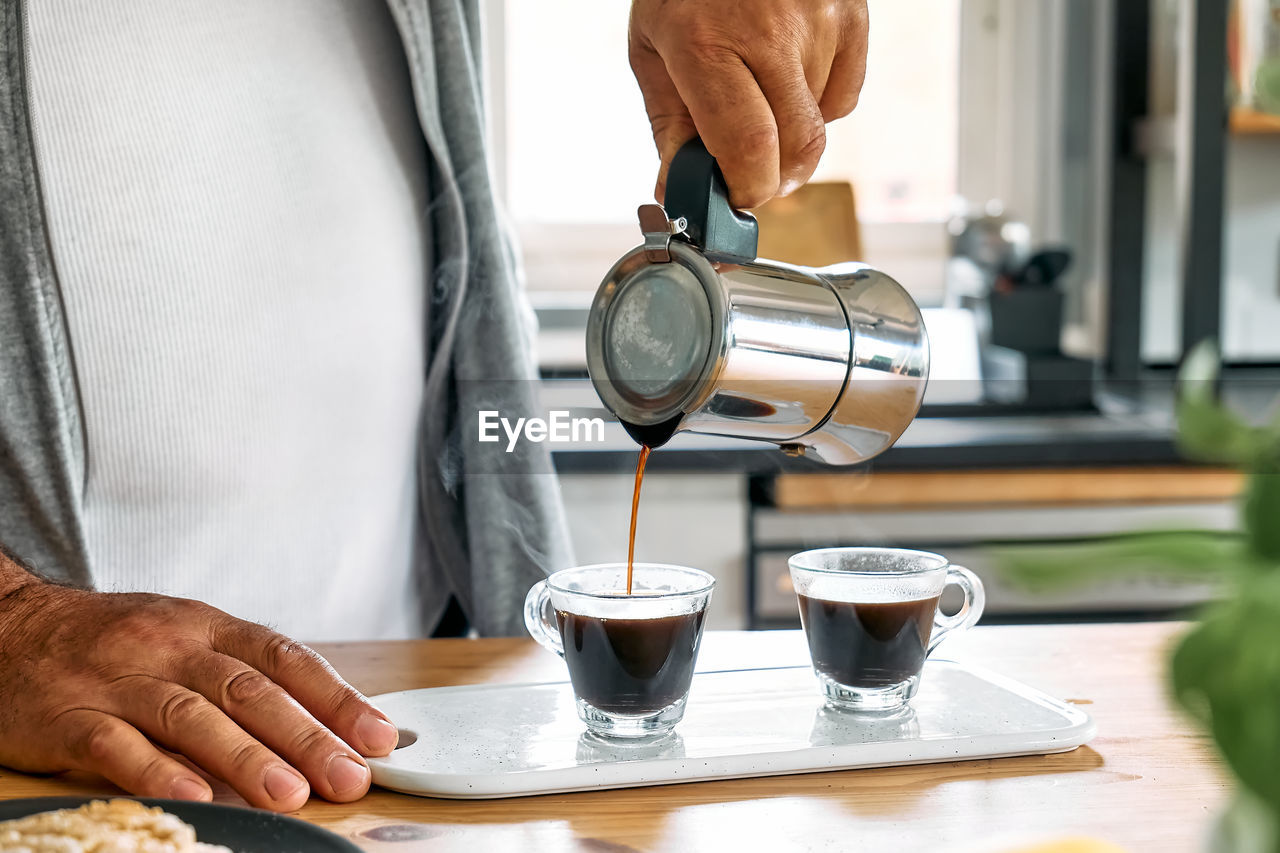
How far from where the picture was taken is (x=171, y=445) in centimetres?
95

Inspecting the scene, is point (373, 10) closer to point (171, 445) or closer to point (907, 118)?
point (171, 445)

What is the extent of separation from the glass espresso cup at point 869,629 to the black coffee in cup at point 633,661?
0.09m

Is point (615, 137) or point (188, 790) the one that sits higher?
point (615, 137)

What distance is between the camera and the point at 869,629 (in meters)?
0.72

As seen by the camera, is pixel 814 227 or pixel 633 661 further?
pixel 814 227

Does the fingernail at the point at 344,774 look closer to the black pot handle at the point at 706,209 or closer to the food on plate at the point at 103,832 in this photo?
the food on plate at the point at 103,832

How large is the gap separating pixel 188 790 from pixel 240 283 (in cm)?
50

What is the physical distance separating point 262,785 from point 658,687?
0.21m

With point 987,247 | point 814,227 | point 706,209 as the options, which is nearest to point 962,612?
point 706,209

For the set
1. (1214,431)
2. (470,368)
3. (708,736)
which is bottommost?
(708,736)

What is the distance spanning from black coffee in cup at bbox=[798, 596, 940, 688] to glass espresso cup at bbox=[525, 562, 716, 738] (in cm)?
8

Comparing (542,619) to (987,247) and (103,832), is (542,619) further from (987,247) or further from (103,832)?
(987,247)

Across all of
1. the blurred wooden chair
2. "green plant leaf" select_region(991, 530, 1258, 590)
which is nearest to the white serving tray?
"green plant leaf" select_region(991, 530, 1258, 590)

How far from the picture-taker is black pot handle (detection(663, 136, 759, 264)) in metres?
0.70
